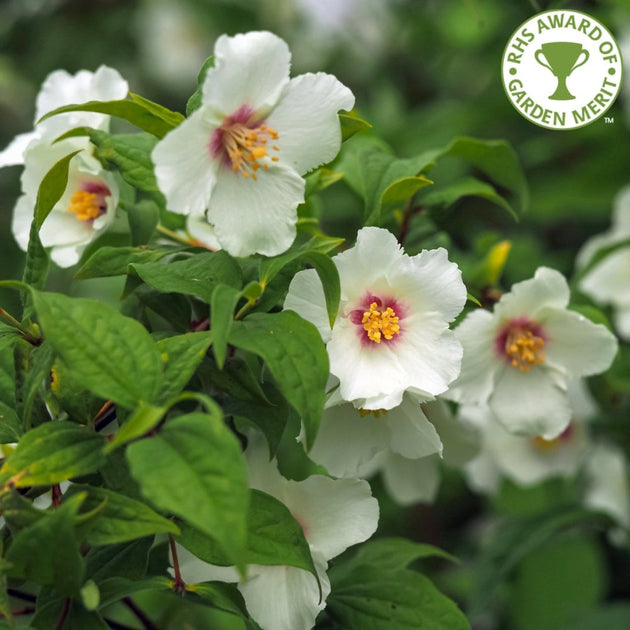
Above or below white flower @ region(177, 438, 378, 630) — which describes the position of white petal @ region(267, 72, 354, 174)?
above

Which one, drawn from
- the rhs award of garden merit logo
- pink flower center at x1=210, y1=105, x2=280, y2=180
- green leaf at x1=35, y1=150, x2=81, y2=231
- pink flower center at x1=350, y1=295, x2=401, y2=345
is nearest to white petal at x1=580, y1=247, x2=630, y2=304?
the rhs award of garden merit logo

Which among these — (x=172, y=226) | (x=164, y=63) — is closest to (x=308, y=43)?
(x=164, y=63)

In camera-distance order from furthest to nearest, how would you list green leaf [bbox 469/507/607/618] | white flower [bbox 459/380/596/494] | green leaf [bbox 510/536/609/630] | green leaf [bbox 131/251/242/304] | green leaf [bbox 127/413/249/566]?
green leaf [bbox 510/536/609/630], white flower [bbox 459/380/596/494], green leaf [bbox 469/507/607/618], green leaf [bbox 131/251/242/304], green leaf [bbox 127/413/249/566]

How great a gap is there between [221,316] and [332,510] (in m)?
0.30

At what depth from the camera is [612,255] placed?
63.6 inches

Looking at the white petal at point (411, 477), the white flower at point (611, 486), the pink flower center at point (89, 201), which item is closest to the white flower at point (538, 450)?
the white flower at point (611, 486)

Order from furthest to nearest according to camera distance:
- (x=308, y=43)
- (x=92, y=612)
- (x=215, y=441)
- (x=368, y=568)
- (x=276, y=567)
Result: (x=308, y=43) → (x=368, y=568) → (x=276, y=567) → (x=92, y=612) → (x=215, y=441)

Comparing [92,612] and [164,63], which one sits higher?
[92,612]

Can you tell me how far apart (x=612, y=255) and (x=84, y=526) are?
1126 mm

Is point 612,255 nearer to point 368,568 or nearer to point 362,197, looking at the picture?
point 362,197

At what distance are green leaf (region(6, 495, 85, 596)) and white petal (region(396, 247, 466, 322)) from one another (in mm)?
371

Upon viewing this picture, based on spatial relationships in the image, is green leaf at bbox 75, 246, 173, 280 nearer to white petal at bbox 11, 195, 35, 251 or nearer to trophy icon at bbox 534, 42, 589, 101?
white petal at bbox 11, 195, 35, 251

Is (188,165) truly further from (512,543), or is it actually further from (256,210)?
(512,543)

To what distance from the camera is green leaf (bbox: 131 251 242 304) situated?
87 cm
